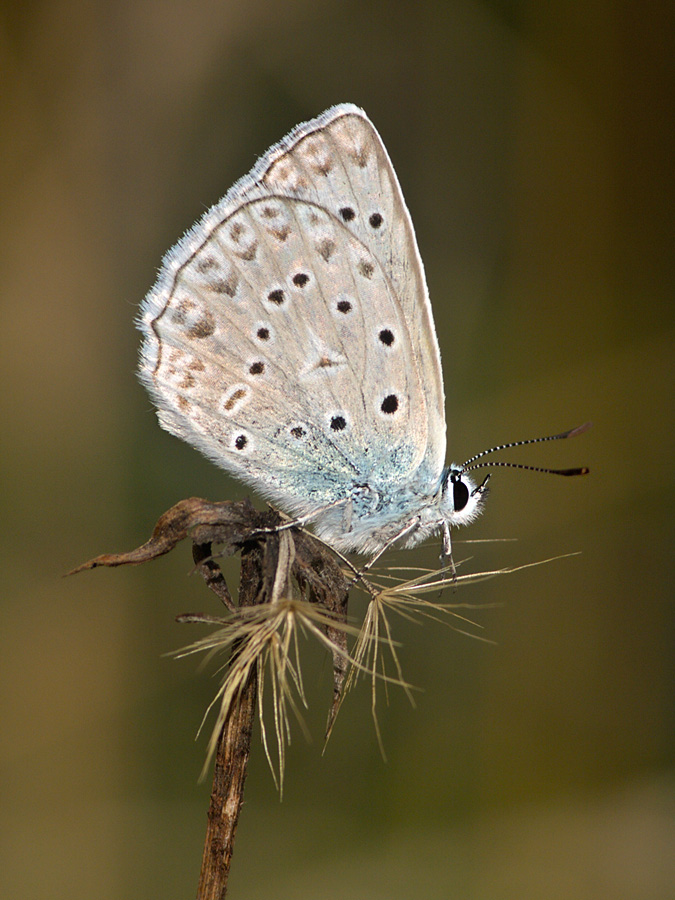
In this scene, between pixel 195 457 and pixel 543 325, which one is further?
pixel 543 325

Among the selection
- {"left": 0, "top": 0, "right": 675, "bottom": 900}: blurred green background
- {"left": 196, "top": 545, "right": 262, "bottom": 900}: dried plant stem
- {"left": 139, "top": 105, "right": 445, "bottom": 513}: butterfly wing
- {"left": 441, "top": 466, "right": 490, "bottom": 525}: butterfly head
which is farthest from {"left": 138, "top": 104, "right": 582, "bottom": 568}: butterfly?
{"left": 0, "top": 0, "right": 675, "bottom": 900}: blurred green background

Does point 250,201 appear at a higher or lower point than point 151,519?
higher

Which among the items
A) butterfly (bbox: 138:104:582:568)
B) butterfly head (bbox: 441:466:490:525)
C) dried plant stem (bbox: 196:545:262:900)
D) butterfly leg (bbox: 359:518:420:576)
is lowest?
dried plant stem (bbox: 196:545:262:900)

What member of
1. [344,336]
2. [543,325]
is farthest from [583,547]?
[344,336]

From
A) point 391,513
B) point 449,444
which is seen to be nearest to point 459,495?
point 391,513

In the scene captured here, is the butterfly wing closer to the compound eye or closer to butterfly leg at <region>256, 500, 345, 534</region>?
butterfly leg at <region>256, 500, 345, 534</region>

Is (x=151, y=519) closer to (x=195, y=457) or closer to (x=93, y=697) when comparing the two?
(x=195, y=457)
